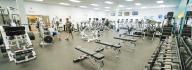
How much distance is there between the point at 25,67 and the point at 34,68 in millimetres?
307

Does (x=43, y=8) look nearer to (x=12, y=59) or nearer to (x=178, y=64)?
(x=12, y=59)

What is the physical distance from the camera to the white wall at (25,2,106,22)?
32.4 feet

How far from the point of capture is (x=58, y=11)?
39.1ft

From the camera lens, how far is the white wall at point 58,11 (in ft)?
32.4

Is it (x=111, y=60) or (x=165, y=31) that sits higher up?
(x=165, y=31)

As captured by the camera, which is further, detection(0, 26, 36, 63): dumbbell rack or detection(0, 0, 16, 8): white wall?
detection(0, 0, 16, 8): white wall

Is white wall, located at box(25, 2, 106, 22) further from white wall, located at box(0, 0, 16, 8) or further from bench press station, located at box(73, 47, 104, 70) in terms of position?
bench press station, located at box(73, 47, 104, 70)

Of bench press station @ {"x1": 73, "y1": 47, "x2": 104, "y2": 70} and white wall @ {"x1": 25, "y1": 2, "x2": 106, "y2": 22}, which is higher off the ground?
white wall @ {"x1": 25, "y1": 2, "x2": 106, "y2": 22}

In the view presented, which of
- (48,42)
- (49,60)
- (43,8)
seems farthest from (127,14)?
(49,60)

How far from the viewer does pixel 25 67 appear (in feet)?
10.0

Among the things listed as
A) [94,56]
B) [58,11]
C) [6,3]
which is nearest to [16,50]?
[94,56]

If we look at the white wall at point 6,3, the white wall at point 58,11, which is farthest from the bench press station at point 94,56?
the white wall at point 58,11

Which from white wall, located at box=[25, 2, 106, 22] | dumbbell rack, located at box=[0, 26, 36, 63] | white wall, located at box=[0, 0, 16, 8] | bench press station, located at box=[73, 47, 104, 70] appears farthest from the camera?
white wall, located at box=[25, 2, 106, 22]

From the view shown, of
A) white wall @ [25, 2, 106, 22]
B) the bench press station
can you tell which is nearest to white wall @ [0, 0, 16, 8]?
white wall @ [25, 2, 106, 22]
